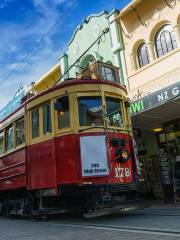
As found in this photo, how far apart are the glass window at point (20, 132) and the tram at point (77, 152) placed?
6cm

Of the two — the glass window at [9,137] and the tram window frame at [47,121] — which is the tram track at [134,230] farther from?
the glass window at [9,137]

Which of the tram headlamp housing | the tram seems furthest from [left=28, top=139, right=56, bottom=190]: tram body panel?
the tram headlamp housing

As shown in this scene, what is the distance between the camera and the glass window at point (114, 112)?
856cm

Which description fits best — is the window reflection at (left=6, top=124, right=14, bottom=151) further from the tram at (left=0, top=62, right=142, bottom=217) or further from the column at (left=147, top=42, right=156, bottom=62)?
the column at (left=147, top=42, right=156, bottom=62)

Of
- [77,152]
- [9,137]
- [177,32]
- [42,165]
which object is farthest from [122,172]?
[177,32]

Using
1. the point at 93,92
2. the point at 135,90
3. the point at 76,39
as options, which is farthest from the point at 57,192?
the point at 76,39

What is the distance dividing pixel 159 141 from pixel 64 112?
7093mm

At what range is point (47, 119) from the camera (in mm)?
8711

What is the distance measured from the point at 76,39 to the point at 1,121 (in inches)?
302

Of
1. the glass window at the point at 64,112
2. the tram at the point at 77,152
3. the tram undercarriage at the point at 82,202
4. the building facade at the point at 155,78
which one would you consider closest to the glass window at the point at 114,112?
the tram at the point at 77,152

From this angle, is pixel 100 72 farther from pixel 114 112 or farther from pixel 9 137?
pixel 9 137

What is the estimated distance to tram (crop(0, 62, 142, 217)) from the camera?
25.6 ft

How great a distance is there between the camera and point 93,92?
8469mm

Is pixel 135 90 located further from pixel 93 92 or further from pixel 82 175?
pixel 82 175
